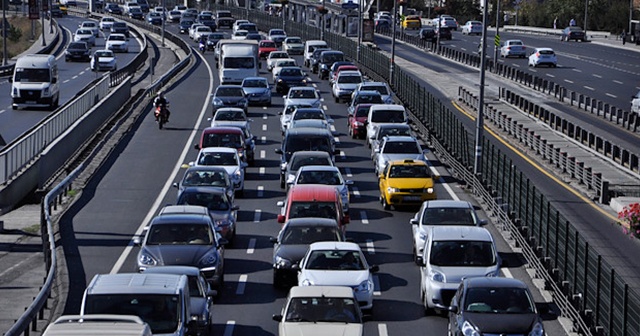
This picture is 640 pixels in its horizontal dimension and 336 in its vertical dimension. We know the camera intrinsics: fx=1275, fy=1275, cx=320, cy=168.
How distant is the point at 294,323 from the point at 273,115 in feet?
139

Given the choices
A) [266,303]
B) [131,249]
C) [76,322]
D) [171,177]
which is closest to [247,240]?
[131,249]

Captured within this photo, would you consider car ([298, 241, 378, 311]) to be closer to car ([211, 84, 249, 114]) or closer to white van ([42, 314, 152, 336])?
white van ([42, 314, 152, 336])

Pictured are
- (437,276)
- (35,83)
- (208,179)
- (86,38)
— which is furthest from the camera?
(86,38)

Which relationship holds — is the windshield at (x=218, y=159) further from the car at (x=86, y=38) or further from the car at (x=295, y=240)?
the car at (x=86, y=38)

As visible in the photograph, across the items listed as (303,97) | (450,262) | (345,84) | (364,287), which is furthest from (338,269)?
(345,84)

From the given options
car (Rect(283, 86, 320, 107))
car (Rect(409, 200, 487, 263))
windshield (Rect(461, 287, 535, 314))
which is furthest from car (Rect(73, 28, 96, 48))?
windshield (Rect(461, 287, 535, 314))

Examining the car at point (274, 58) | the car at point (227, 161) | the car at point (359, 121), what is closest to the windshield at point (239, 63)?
the car at point (274, 58)

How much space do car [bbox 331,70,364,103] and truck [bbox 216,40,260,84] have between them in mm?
5073

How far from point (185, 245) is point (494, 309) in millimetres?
7775

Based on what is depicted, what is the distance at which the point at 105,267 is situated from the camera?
30219mm

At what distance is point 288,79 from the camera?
72812mm

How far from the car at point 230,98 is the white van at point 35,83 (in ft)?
32.8

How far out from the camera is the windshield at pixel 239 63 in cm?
7262

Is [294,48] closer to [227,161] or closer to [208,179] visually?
[227,161]
